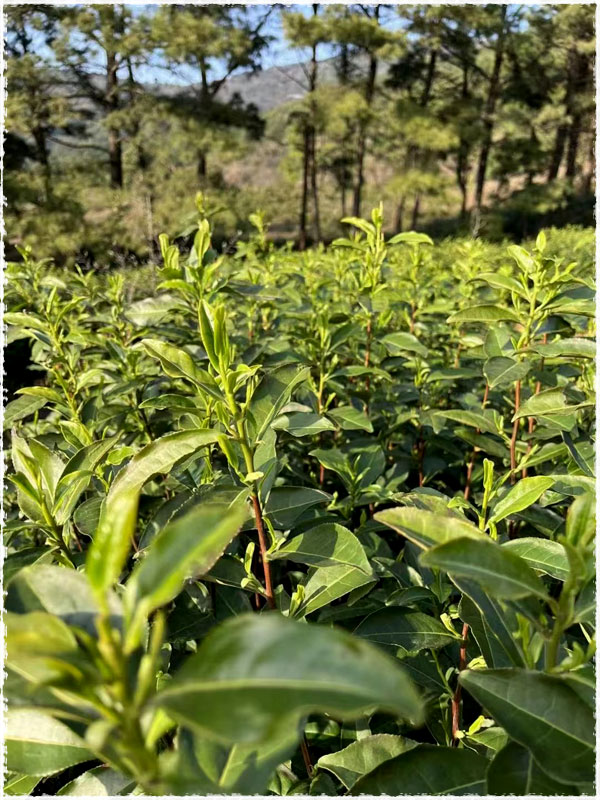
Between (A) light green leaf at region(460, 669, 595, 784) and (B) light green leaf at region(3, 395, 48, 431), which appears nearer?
(A) light green leaf at region(460, 669, 595, 784)

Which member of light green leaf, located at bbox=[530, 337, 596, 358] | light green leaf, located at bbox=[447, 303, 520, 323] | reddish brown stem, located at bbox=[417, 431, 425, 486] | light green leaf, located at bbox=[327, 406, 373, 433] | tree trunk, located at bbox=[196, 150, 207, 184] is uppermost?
tree trunk, located at bbox=[196, 150, 207, 184]

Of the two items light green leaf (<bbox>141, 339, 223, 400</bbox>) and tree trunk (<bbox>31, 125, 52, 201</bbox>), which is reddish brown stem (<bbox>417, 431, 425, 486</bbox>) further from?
tree trunk (<bbox>31, 125, 52, 201</bbox>)

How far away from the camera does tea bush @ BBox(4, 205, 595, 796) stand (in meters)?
0.48

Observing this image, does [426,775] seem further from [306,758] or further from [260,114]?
[260,114]

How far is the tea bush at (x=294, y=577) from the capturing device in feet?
1.59

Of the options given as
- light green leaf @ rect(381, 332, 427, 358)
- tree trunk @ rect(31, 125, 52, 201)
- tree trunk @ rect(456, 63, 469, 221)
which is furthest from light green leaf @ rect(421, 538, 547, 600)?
tree trunk @ rect(456, 63, 469, 221)

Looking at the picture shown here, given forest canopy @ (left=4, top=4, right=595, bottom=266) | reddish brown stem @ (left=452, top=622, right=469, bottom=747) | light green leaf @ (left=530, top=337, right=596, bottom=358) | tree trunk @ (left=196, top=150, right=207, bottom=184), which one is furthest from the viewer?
tree trunk @ (left=196, top=150, right=207, bottom=184)

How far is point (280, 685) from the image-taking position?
441mm

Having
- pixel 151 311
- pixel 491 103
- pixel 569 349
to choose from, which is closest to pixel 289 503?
pixel 569 349

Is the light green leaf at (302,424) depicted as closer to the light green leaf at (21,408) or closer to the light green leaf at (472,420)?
the light green leaf at (472,420)

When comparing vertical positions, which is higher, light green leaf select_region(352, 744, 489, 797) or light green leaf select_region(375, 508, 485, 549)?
light green leaf select_region(375, 508, 485, 549)

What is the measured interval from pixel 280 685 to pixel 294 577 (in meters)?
1.13

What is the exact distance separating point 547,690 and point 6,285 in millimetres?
2411

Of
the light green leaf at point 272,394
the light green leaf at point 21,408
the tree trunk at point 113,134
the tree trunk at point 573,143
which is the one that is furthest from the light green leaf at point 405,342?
the tree trunk at point 573,143
